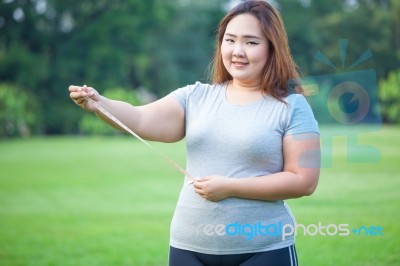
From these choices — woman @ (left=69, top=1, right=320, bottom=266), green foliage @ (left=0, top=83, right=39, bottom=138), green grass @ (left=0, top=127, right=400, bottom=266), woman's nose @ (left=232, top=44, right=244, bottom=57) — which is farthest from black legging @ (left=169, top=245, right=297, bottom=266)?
green foliage @ (left=0, top=83, right=39, bottom=138)

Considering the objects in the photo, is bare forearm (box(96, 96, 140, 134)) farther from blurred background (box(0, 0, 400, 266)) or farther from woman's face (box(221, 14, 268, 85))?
blurred background (box(0, 0, 400, 266))

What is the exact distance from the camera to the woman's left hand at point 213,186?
1.84 meters

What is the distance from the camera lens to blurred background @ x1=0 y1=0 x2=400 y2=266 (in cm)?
498

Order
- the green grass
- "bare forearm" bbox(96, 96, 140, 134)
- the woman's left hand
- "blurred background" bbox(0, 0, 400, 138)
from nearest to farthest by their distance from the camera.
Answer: the woman's left hand < "bare forearm" bbox(96, 96, 140, 134) < the green grass < "blurred background" bbox(0, 0, 400, 138)

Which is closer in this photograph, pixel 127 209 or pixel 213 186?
pixel 213 186

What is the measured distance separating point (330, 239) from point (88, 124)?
20380 mm

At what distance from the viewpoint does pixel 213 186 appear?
72.4 inches

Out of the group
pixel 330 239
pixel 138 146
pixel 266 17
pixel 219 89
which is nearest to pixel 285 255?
pixel 219 89

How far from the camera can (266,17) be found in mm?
1926

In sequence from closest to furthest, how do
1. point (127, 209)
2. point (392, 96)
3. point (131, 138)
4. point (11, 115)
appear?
point (127, 209), point (131, 138), point (11, 115), point (392, 96)

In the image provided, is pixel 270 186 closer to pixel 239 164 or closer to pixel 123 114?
pixel 239 164

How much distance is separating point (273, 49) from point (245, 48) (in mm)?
96

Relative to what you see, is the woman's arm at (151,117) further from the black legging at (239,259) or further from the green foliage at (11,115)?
the green foliage at (11,115)

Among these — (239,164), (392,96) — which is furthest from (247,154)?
(392,96)
